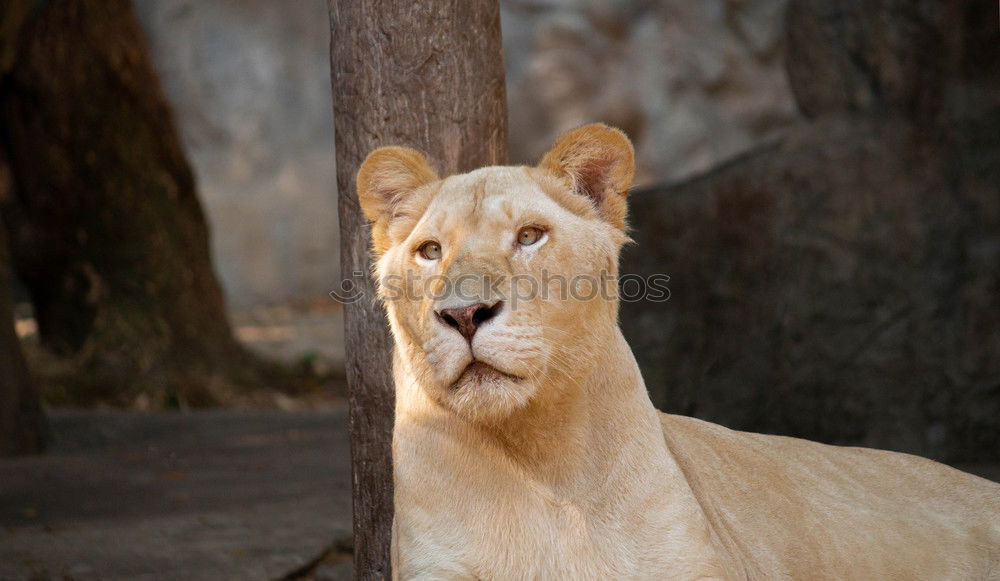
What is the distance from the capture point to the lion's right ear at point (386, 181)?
11.7 ft

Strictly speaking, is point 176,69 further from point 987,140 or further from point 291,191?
point 987,140

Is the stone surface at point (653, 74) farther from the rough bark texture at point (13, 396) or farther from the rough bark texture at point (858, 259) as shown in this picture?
the rough bark texture at point (13, 396)

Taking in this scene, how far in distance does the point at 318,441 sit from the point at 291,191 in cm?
922

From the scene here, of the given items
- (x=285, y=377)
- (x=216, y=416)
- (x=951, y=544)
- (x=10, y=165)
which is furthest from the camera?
(x=285, y=377)

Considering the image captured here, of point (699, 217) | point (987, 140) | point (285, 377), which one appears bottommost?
point (285, 377)

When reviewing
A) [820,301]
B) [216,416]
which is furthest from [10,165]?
[820,301]

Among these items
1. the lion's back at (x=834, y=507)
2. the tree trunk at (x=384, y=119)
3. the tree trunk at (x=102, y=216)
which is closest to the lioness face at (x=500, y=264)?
the tree trunk at (x=384, y=119)

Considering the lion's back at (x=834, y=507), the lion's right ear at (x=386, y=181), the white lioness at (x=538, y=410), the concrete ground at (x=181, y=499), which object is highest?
the lion's right ear at (x=386, y=181)

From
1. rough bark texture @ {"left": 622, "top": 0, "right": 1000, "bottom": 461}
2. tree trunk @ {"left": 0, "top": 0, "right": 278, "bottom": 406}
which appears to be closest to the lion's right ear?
rough bark texture @ {"left": 622, "top": 0, "right": 1000, "bottom": 461}

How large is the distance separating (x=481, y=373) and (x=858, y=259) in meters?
4.31

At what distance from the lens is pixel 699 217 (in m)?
7.32

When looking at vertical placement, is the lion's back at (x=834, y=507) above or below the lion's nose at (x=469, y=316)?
below

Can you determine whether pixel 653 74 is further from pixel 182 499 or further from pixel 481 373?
pixel 481 373

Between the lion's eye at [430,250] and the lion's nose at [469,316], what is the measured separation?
38 cm
